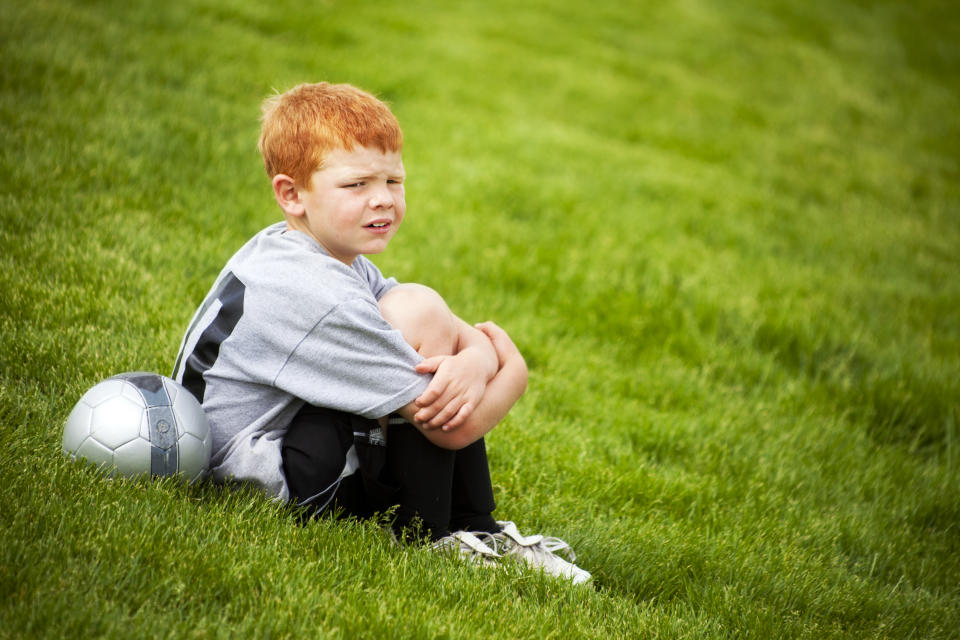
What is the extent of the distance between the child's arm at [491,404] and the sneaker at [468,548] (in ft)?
1.21

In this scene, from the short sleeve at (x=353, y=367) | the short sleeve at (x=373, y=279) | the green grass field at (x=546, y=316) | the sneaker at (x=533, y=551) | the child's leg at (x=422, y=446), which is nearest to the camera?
the green grass field at (x=546, y=316)

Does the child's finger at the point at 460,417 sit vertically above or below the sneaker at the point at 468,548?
above

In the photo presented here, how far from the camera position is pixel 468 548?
117 inches

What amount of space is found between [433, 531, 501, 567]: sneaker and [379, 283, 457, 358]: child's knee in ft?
2.18

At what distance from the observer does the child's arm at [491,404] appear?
9.12 feet

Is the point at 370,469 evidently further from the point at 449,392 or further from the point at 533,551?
the point at 533,551

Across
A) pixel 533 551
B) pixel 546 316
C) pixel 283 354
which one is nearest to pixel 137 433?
pixel 283 354

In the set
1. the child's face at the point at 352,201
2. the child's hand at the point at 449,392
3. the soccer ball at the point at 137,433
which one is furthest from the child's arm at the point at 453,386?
the soccer ball at the point at 137,433

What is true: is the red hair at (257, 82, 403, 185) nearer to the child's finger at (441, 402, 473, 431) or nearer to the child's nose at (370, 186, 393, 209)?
the child's nose at (370, 186, 393, 209)

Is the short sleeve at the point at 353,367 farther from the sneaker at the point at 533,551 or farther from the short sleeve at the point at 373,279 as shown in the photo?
the sneaker at the point at 533,551

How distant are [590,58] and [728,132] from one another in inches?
103

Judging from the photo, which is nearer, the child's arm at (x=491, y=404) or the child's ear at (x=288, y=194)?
the child's arm at (x=491, y=404)

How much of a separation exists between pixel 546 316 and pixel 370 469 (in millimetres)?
2958

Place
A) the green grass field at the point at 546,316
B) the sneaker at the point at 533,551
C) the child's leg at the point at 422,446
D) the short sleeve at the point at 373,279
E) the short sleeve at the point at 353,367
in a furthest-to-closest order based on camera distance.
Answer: the short sleeve at the point at 373,279 < the sneaker at the point at 533,551 < the child's leg at the point at 422,446 < the short sleeve at the point at 353,367 < the green grass field at the point at 546,316
